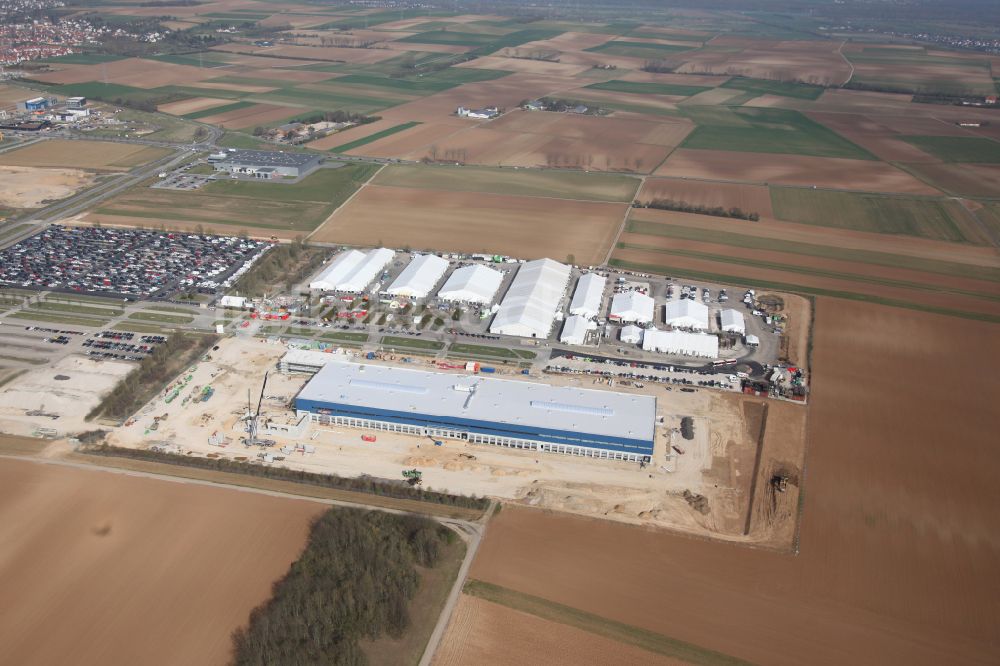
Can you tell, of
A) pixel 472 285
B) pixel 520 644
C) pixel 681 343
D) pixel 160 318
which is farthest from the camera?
pixel 472 285

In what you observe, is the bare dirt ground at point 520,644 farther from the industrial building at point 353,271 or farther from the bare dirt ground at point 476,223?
the bare dirt ground at point 476,223

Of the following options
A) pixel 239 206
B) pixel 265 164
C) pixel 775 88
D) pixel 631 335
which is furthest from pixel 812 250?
pixel 775 88

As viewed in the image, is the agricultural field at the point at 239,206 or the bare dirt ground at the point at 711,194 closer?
the agricultural field at the point at 239,206

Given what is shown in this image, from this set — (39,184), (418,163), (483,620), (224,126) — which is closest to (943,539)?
(483,620)

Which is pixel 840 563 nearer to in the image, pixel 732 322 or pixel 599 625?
pixel 599 625

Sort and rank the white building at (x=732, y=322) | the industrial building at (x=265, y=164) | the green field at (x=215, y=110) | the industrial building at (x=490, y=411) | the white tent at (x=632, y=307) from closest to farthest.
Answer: the industrial building at (x=490, y=411)
the white building at (x=732, y=322)
the white tent at (x=632, y=307)
the industrial building at (x=265, y=164)
the green field at (x=215, y=110)

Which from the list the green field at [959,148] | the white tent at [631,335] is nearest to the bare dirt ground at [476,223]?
the white tent at [631,335]

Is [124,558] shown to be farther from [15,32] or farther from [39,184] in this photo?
[15,32]
